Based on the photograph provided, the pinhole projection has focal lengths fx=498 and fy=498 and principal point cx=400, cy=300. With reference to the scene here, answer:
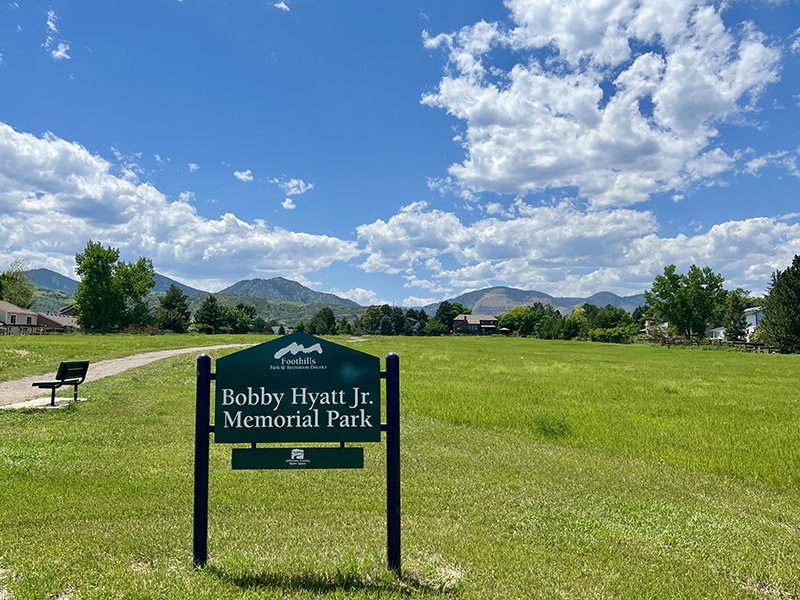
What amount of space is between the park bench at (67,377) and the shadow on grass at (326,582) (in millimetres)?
11244

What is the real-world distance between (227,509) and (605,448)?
7953 mm

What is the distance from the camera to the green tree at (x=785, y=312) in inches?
2242

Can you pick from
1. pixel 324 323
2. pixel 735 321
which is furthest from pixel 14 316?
pixel 735 321

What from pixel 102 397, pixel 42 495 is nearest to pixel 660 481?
pixel 42 495

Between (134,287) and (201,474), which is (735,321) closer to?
(134,287)

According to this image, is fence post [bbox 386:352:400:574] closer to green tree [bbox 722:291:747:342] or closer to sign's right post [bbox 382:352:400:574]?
sign's right post [bbox 382:352:400:574]

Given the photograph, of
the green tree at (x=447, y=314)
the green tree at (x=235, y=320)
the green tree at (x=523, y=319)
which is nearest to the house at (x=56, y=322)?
the green tree at (x=235, y=320)

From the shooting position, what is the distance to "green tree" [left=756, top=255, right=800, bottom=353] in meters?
56.9

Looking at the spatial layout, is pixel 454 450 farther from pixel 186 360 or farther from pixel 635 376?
pixel 186 360

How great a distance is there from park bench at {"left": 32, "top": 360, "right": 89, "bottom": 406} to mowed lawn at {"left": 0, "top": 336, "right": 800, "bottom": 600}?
3.42ft

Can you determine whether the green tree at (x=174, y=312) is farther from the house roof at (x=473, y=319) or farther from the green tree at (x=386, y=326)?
the house roof at (x=473, y=319)

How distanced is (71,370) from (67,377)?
26cm

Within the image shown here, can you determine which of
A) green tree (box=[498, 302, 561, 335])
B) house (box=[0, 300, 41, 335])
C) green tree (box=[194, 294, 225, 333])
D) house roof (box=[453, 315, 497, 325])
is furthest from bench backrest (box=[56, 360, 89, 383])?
house roof (box=[453, 315, 497, 325])

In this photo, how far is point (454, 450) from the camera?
32.2 feet
